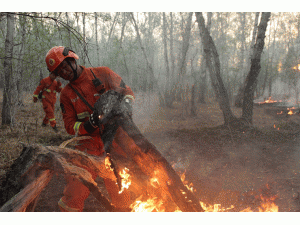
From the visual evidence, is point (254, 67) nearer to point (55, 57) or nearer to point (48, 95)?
point (55, 57)

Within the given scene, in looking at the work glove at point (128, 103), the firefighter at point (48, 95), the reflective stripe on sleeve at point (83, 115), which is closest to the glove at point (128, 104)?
the work glove at point (128, 103)

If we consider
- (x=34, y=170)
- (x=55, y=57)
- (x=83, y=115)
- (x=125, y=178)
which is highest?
(x=55, y=57)

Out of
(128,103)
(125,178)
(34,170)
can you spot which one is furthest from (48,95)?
(34,170)

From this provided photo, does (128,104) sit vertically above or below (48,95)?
above

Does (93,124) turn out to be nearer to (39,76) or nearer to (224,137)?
(224,137)

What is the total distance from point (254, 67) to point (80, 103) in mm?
5405

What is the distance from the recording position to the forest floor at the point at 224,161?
2.76 m

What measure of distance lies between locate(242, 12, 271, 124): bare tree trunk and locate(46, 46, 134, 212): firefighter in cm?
474

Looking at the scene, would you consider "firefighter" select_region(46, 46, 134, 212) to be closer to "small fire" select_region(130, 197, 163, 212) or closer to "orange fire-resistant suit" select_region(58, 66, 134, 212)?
"orange fire-resistant suit" select_region(58, 66, 134, 212)

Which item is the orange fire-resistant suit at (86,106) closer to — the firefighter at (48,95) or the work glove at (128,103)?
the work glove at (128,103)

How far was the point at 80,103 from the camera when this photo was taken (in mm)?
2334
